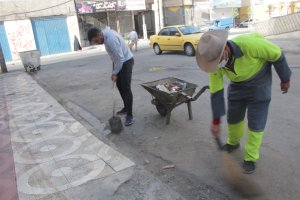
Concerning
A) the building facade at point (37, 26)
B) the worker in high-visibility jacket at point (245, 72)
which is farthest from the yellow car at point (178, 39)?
the building facade at point (37, 26)

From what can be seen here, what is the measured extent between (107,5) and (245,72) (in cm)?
2800

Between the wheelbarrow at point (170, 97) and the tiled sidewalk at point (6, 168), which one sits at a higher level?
the wheelbarrow at point (170, 97)

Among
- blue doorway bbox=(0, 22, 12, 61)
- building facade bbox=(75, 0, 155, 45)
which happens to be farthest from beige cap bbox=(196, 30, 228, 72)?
building facade bbox=(75, 0, 155, 45)

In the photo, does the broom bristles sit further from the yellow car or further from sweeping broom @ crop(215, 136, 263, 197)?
the yellow car

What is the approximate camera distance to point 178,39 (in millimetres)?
15719

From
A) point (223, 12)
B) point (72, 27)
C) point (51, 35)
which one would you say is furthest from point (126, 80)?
point (223, 12)

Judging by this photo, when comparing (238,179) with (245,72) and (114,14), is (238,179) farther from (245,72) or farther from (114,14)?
(114,14)

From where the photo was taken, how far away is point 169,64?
1319cm

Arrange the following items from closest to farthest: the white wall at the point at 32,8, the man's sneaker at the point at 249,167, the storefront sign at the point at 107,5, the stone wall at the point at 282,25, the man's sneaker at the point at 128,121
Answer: the man's sneaker at the point at 249,167 < the man's sneaker at the point at 128,121 < the stone wall at the point at 282,25 < the white wall at the point at 32,8 < the storefront sign at the point at 107,5

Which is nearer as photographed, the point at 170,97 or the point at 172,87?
the point at 170,97

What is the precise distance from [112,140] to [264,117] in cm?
269

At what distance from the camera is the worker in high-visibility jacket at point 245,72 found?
3203 millimetres

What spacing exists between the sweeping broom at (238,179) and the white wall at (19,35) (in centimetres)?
2501

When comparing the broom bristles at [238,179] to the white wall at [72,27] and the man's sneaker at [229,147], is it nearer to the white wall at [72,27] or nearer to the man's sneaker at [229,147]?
the man's sneaker at [229,147]
